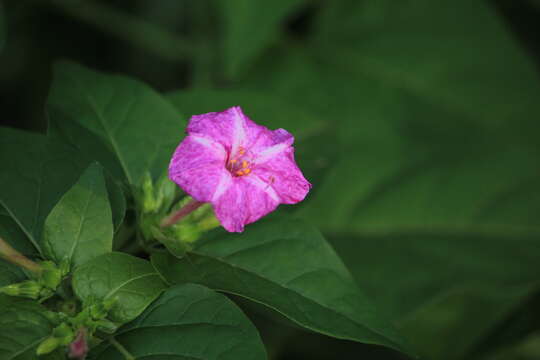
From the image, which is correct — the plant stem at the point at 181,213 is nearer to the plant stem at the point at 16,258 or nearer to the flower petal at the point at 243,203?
the flower petal at the point at 243,203

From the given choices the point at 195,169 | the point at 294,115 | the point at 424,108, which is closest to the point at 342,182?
the point at 424,108

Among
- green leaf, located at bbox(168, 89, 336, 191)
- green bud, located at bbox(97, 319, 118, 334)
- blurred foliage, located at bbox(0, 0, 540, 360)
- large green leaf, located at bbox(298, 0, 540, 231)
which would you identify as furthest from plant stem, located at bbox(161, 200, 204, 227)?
large green leaf, located at bbox(298, 0, 540, 231)

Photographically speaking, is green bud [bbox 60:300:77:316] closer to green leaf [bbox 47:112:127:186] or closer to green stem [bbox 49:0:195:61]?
green leaf [bbox 47:112:127:186]

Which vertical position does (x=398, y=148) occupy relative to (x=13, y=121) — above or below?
above

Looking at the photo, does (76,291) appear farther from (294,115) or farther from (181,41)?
(181,41)

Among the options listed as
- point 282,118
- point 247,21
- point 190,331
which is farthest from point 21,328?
point 247,21

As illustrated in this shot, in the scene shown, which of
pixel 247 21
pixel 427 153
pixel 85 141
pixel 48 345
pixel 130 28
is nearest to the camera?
pixel 48 345

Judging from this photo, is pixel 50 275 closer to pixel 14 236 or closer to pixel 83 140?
pixel 14 236
